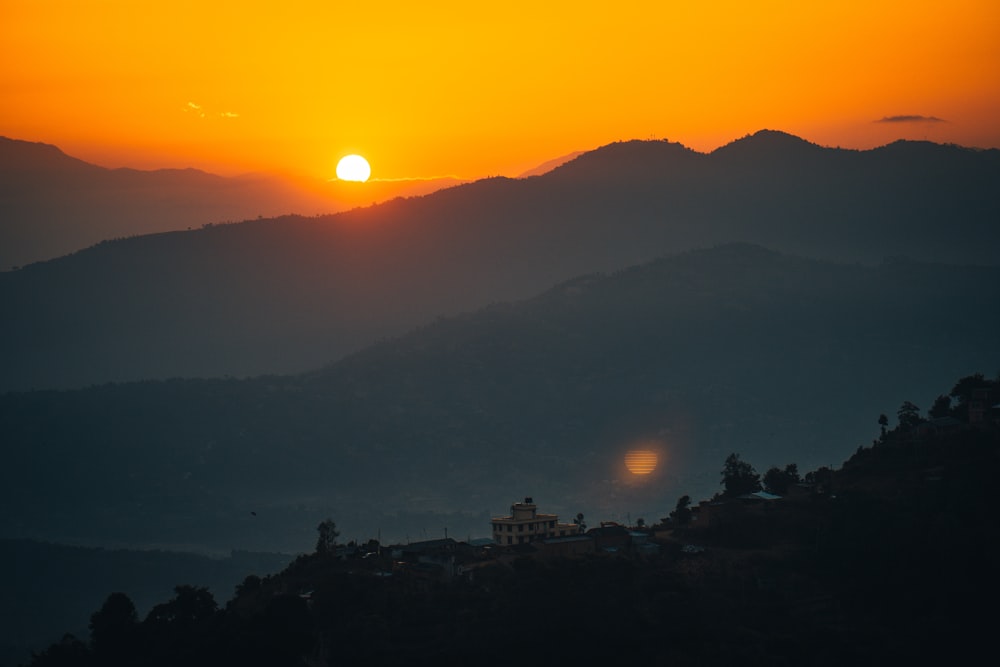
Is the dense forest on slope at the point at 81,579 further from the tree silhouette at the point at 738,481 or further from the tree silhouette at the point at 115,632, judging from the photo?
the tree silhouette at the point at 738,481

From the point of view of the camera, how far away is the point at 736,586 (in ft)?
267

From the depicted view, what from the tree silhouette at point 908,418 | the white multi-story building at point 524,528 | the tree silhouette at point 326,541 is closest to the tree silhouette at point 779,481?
the tree silhouette at point 908,418

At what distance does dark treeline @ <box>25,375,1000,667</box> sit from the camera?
2965 inches

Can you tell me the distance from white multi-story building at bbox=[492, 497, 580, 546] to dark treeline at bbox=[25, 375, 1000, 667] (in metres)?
4.12

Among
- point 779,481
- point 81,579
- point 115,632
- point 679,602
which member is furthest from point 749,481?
point 81,579

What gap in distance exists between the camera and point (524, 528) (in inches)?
3477

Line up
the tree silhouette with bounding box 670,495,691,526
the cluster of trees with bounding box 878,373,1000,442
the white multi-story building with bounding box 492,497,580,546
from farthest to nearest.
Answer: the cluster of trees with bounding box 878,373,1000,442 < the tree silhouette with bounding box 670,495,691,526 < the white multi-story building with bounding box 492,497,580,546

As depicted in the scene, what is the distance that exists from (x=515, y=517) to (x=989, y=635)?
963 inches

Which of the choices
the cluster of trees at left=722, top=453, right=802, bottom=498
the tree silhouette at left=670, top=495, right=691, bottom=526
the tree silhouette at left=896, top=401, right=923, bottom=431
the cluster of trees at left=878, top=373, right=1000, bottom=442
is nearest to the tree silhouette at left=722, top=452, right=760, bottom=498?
the cluster of trees at left=722, top=453, right=802, bottom=498

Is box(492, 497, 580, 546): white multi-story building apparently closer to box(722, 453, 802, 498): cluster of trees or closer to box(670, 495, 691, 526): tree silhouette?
box(670, 495, 691, 526): tree silhouette

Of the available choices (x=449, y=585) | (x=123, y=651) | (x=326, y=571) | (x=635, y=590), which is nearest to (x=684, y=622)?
(x=635, y=590)

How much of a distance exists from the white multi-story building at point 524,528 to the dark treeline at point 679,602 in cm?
412

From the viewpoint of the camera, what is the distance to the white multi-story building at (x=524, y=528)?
88000 millimetres

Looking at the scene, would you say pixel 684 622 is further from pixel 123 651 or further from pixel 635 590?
pixel 123 651
